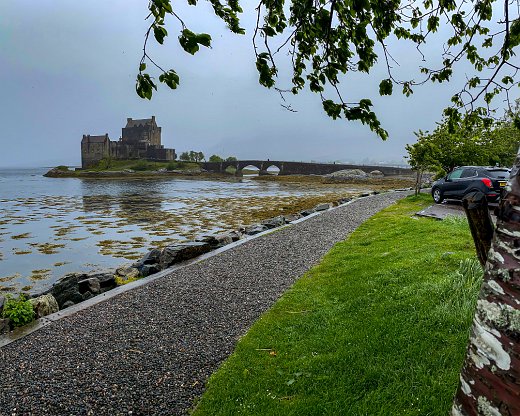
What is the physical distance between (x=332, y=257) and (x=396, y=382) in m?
7.26

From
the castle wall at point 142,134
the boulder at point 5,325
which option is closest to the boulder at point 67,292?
the boulder at point 5,325

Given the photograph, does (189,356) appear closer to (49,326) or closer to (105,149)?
(49,326)

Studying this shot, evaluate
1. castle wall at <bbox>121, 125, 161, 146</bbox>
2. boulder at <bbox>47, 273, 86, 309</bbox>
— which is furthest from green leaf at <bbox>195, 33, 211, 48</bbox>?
castle wall at <bbox>121, 125, 161, 146</bbox>

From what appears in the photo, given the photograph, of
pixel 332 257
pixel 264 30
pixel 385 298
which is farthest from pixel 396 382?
pixel 332 257

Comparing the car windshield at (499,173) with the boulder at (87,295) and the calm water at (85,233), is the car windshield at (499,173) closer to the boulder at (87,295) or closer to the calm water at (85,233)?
the calm water at (85,233)

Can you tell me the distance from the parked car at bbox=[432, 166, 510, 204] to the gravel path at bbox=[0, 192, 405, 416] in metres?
11.8

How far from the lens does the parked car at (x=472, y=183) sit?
1717cm

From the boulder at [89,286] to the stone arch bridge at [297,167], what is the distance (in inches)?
3876

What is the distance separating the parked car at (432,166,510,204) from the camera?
676 inches

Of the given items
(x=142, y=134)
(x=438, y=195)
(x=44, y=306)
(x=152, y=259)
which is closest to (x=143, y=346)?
(x=44, y=306)

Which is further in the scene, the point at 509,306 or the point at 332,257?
the point at 332,257

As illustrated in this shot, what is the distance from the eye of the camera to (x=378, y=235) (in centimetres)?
1303

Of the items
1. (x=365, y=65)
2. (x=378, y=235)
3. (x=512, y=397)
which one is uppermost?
(x=365, y=65)

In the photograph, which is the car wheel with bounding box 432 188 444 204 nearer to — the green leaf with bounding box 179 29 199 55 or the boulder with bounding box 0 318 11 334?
the boulder with bounding box 0 318 11 334
